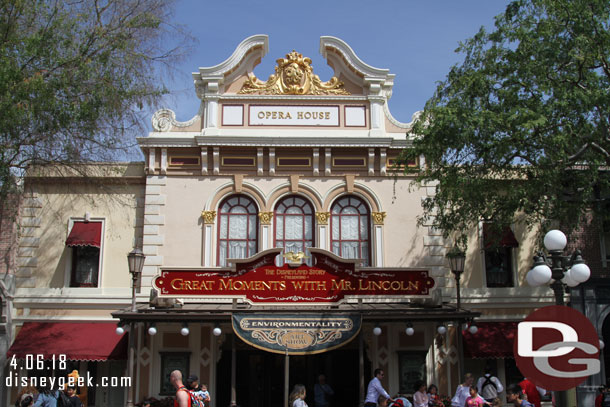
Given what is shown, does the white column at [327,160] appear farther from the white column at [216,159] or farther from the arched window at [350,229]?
the white column at [216,159]

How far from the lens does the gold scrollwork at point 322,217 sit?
62.2ft

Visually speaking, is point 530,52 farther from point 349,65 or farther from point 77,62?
point 77,62

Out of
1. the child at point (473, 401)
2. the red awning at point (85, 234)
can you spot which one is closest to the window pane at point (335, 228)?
the red awning at point (85, 234)

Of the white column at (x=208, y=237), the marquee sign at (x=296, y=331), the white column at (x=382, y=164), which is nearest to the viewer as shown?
the marquee sign at (x=296, y=331)

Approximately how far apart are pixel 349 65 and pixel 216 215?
6.11 metres

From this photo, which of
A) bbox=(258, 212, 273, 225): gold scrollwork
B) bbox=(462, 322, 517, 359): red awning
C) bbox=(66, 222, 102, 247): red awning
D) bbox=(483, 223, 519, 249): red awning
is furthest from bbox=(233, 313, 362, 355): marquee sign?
bbox=(66, 222, 102, 247): red awning

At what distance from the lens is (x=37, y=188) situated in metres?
19.2

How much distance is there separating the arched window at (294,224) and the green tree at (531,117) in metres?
3.81

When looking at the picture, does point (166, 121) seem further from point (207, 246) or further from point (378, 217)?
point (378, 217)

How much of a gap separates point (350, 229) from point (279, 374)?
15.3 feet

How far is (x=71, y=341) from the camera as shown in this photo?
17.6 m

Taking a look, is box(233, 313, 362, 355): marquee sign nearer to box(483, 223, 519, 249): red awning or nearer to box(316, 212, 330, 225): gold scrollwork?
box(316, 212, 330, 225): gold scrollwork

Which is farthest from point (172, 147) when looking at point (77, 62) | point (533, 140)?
point (533, 140)

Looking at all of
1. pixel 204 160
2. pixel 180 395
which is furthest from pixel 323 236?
pixel 180 395
